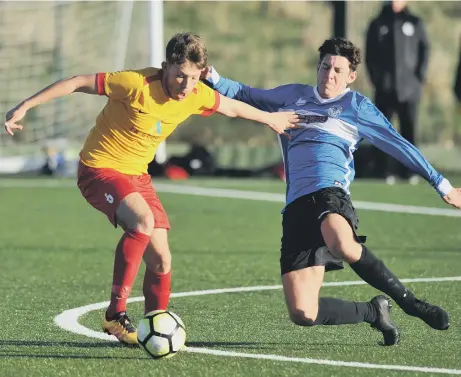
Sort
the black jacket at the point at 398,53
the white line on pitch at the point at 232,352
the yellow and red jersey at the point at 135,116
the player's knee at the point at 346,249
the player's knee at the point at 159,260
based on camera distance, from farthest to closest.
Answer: the black jacket at the point at 398,53 → the player's knee at the point at 159,260 → the yellow and red jersey at the point at 135,116 → the player's knee at the point at 346,249 → the white line on pitch at the point at 232,352

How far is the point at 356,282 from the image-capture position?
965 centimetres

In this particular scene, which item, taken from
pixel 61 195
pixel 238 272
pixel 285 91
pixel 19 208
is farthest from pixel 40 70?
A: pixel 285 91

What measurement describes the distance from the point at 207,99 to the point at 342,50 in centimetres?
78

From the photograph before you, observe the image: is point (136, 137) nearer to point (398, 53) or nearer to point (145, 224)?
point (145, 224)

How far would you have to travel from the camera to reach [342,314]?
23.5 feet

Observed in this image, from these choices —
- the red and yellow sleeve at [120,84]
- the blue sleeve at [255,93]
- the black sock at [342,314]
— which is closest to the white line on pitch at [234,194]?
the blue sleeve at [255,93]

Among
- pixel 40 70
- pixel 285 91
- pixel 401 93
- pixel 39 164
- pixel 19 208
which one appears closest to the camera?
pixel 285 91

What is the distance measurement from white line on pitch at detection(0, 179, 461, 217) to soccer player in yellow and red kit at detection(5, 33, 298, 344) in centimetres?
735

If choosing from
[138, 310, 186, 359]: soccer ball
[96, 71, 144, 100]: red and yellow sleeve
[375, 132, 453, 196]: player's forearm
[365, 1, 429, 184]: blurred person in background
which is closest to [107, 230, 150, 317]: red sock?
[138, 310, 186, 359]: soccer ball

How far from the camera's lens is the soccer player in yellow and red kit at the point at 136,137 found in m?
7.03

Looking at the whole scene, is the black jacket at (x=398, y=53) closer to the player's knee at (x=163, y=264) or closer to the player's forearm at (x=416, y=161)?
the player's forearm at (x=416, y=161)

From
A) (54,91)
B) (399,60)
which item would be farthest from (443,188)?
(399,60)

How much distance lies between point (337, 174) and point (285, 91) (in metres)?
0.62

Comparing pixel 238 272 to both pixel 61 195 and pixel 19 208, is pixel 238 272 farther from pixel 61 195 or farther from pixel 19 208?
pixel 61 195
